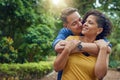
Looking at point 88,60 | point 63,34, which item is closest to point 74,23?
point 63,34

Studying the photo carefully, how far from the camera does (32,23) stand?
14.2 metres

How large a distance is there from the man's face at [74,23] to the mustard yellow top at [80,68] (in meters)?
0.27

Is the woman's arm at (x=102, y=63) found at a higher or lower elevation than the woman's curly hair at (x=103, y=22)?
lower

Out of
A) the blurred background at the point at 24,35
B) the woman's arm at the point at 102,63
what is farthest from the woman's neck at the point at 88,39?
the blurred background at the point at 24,35

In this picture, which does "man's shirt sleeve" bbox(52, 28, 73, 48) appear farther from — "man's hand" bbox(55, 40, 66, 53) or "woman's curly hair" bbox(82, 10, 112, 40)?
"woman's curly hair" bbox(82, 10, 112, 40)

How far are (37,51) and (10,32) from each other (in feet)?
4.79

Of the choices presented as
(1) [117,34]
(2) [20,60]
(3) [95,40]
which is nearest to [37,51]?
(2) [20,60]

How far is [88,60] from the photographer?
2.45 meters

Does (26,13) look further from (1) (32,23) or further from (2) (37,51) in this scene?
(2) (37,51)

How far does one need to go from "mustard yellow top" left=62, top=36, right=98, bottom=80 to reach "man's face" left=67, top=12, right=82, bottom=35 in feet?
0.88

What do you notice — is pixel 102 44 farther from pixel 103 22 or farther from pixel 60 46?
pixel 60 46

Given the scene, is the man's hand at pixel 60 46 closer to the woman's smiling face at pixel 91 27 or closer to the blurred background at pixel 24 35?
the woman's smiling face at pixel 91 27

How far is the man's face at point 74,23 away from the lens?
8.68 feet

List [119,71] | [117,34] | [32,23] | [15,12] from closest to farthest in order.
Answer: [15,12] < [32,23] < [119,71] < [117,34]
